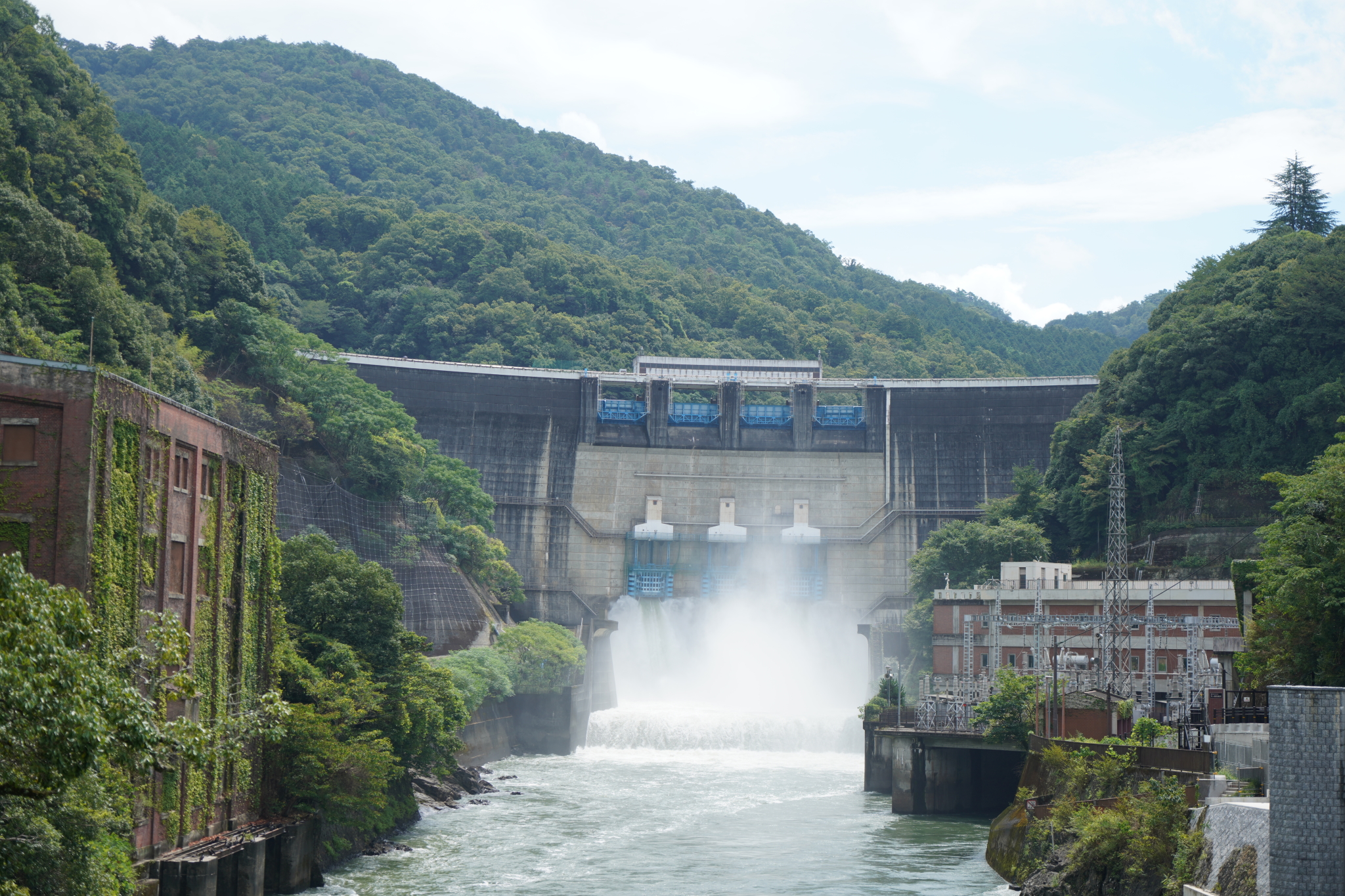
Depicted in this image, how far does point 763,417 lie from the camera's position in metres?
98.4

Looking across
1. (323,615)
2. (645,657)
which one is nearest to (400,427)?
(645,657)

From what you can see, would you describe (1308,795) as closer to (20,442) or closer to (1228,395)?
(20,442)

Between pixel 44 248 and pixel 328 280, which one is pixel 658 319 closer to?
pixel 328 280

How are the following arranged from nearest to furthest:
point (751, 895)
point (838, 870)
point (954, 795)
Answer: point (751, 895) < point (838, 870) < point (954, 795)

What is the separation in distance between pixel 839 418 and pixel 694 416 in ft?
30.8

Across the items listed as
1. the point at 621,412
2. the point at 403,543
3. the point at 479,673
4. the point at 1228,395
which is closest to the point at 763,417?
the point at 621,412

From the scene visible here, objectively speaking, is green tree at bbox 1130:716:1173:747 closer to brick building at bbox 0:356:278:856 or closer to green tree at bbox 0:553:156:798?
brick building at bbox 0:356:278:856

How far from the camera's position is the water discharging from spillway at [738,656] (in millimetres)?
94812

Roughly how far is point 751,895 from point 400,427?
49.5 metres

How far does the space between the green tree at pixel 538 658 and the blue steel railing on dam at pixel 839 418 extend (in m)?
26.9

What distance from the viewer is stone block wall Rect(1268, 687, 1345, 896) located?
76.8 ft

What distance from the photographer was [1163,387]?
3088 inches

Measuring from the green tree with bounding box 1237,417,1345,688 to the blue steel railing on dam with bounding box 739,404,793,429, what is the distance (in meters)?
56.8

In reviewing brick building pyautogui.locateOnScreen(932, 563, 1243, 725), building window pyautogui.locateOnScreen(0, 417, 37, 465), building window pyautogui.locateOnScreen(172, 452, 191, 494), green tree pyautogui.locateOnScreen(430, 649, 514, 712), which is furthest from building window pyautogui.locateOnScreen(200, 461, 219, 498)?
brick building pyautogui.locateOnScreen(932, 563, 1243, 725)
